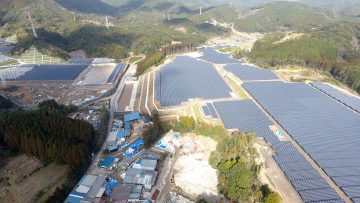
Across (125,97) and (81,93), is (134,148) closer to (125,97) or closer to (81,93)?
(125,97)

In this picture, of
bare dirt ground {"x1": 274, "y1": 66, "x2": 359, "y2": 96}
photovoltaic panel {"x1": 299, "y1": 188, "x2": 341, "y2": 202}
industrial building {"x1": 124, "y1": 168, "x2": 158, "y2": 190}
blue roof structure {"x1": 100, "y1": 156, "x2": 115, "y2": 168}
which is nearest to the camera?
photovoltaic panel {"x1": 299, "y1": 188, "x2": 341, "y2": 202}

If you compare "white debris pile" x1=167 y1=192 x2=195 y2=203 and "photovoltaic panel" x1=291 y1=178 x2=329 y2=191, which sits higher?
"photovoltaic panel" x1=291 y1=178 x2=329 y2=191

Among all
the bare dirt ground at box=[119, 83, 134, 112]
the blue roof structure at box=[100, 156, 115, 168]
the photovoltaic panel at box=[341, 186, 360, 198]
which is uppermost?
the bare dirt ground at box=[119, 83, 134, 112]

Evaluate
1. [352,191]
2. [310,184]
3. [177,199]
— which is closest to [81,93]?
[177,199]

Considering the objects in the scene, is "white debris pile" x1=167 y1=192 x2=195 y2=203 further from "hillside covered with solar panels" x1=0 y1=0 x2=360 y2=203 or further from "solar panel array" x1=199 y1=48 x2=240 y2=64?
"solar panel array" x1=199 y1=48 x2=240 y2=64

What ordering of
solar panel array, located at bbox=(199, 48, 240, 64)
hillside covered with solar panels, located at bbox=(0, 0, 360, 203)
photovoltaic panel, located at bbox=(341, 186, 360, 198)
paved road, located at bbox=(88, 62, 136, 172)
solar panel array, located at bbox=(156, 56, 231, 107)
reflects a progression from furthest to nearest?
solar panel array, located at bbox=(199, 48, 240, 64), solar panel array, located at bbox=(156, 56, 231, 107), paved road, located at bbox=(88, 62, 136, 172), hillside covered with solar panels, located at bbox=(0, 0, 360, 203), photovoltaic panel, located at bbox=(341, 186, 360, 198)

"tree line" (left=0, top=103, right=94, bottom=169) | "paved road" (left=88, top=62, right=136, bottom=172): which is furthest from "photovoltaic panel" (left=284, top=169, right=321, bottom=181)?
"tree line" (left=0, top=103, right=94, bottom=169)

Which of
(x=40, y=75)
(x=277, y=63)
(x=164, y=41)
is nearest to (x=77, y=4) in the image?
(x=164, y=41)
